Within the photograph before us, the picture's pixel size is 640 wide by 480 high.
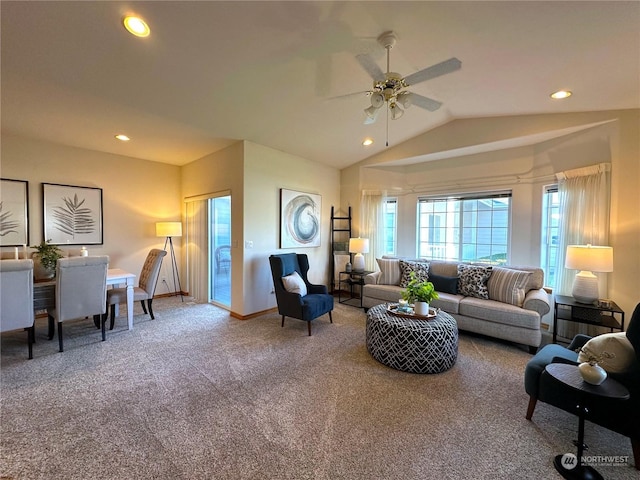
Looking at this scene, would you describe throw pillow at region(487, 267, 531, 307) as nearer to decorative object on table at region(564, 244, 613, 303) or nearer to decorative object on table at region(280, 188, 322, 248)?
decorative object on table at region(564, 244, 613, 303)

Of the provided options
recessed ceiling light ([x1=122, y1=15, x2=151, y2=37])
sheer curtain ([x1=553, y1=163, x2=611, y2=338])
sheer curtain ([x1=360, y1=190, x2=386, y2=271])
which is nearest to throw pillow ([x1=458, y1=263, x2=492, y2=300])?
sheer curtain ([x1=553, y1=163, x2=611, y2=338])

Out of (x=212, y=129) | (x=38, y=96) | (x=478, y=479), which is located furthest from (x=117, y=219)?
(x=478, y=479)

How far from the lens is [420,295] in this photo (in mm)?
2957

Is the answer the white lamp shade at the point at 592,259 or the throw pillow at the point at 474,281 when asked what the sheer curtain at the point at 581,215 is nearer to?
the white lamp shade at the point at 592,259

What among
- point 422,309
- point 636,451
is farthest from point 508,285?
point 636,451

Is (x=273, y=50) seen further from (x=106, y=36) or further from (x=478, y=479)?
(x=478, y=479)

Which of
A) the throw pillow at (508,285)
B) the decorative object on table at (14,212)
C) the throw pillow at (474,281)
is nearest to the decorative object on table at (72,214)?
the decorative object on table at (14,212)

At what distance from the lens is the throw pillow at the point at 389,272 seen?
181 inches

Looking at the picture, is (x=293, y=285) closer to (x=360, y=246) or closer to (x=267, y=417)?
(x=360, y=246)

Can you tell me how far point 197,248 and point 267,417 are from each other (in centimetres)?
404

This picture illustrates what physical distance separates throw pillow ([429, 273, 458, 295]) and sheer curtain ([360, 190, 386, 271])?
147 cm

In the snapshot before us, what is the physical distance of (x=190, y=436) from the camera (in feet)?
6.06

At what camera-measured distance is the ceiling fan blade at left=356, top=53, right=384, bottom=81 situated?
80.3 inches

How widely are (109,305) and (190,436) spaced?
267 centimetres
